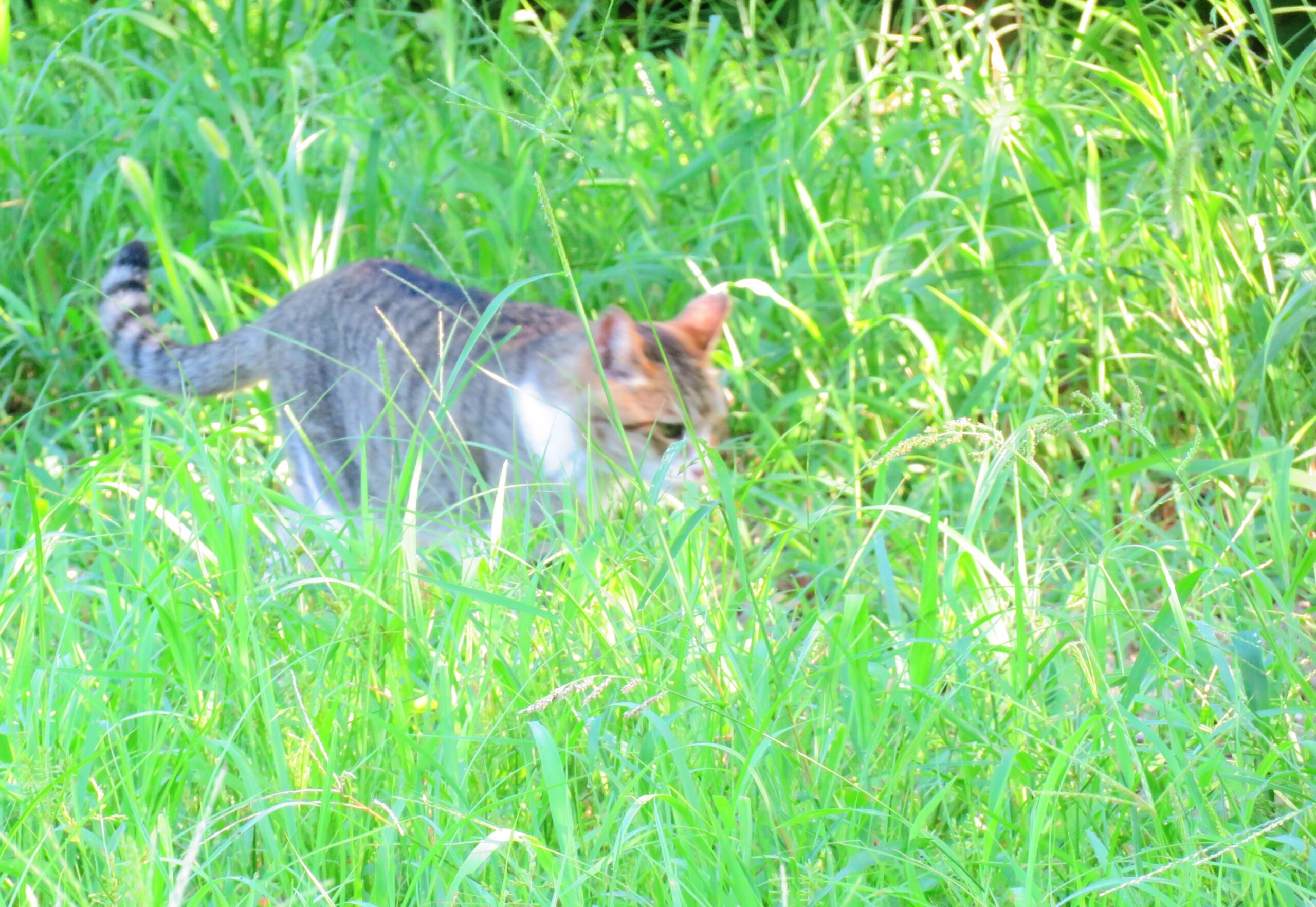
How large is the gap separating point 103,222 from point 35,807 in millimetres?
2782

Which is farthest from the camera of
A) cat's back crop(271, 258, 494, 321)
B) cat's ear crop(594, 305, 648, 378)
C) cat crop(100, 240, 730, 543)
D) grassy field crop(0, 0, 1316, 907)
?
cat's back crop(271, 258, 494, 321)

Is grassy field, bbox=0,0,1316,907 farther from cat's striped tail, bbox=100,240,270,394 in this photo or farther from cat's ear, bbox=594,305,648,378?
cat's ear, bbox=594,305,648,378

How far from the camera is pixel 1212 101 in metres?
3.28

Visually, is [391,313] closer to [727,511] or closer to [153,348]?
[153,348]

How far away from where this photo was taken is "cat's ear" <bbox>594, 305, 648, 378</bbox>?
9.29 feet

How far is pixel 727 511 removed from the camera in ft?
5.72

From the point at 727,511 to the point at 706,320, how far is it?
139cm

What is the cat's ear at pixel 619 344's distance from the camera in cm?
283

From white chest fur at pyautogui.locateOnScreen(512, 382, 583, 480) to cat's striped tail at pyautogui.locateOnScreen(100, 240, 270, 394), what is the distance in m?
0.67

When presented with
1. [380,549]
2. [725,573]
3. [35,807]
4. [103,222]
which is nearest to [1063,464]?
[725,573]

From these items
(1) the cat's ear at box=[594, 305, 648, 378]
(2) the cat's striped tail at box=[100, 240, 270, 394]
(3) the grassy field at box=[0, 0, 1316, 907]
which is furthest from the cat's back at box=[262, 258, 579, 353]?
(3) the grassy field at box=[0, 0, 1316, 907]

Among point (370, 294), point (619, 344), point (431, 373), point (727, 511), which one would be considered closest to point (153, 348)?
point (370, 294)

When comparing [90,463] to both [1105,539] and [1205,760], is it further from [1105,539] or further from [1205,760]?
[1205,760]

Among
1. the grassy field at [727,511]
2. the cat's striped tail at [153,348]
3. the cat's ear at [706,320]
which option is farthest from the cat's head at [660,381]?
the cat's striped tail at [153,348]
